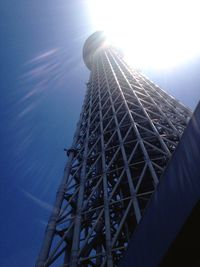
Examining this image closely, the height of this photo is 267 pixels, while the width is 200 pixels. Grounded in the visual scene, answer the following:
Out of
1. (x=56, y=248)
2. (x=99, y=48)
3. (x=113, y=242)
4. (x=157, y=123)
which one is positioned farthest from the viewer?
(x=99, y=48)

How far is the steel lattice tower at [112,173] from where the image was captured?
31.1 ft

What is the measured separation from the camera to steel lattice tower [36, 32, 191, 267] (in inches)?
374

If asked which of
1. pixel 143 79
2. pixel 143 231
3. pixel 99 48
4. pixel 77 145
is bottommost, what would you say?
pixel 143 231

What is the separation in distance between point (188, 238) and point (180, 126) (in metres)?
14.2

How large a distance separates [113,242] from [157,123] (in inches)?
368

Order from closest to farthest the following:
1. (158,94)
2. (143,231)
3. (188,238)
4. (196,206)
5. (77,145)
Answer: (196,206) → (188,238) → (143,231) → (77,145) → (158,94)

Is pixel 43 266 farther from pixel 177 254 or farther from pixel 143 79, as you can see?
pixel 143 79

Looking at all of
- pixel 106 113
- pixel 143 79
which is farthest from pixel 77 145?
pixel 143 79

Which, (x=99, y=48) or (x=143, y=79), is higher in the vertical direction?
(x=99, y=48)

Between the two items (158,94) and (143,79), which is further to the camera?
(143,79)

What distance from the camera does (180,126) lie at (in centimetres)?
1680

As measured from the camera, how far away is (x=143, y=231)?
13.1 ft

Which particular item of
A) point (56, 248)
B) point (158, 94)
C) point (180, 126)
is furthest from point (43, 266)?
point (158, 94)

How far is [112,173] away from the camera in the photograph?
1457 centimetres
